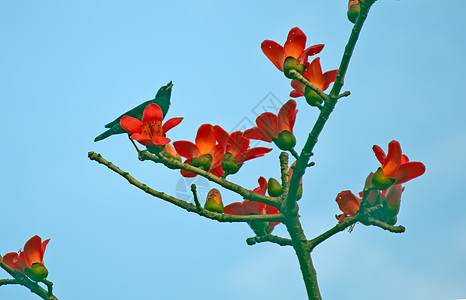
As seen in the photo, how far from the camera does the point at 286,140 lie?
67.0 inches

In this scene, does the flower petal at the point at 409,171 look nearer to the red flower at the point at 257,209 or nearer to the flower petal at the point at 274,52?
the red flower at the point at 257,209

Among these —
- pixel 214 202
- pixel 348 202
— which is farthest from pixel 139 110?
pixel 348 202

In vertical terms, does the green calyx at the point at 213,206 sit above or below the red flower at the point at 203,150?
below

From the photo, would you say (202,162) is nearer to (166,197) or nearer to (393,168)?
(166,197)

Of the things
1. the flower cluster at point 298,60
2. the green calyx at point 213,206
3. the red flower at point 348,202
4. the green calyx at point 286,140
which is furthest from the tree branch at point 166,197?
the flower cluster at point 298,60

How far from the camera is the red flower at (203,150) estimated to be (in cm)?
167

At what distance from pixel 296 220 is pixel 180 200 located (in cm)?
40

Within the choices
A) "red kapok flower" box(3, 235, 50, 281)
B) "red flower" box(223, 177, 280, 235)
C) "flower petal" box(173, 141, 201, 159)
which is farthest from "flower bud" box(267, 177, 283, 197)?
"red kapok flower" box(3, 235, 50, 281)

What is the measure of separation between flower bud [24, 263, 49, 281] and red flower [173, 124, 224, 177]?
65 cm

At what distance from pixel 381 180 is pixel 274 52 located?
22.1 inches

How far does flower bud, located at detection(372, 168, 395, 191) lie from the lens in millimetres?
1655

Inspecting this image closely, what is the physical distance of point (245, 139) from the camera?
172 centimetres

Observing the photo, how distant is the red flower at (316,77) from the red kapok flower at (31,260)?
1109mm

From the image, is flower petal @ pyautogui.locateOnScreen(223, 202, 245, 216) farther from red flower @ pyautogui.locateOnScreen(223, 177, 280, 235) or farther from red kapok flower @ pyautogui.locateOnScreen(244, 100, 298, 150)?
red kapok flower @ pyautogui.locateOnScreen(244, 100, 298, 150)
